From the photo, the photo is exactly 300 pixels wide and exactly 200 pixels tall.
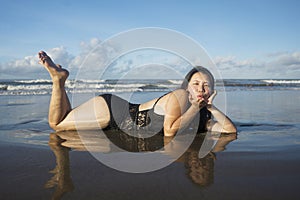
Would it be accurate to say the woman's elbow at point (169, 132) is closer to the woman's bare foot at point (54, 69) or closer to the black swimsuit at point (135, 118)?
the black swimsuit at point (135, 118)

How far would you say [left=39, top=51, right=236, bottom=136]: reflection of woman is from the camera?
3.51 metres

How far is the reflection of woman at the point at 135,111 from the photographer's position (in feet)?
11.5

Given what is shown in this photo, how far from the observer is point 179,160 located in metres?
2.55

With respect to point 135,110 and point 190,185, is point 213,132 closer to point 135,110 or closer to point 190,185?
point 135,110

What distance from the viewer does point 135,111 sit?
3893mm

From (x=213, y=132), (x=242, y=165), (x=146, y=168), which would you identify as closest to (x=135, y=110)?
(x=213, y=132)

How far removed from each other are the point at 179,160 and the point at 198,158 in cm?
23

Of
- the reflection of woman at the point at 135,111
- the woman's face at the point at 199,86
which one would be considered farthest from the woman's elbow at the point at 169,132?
the woman's face at the point at 199,86

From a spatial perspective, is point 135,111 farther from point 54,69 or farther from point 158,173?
point 158,173

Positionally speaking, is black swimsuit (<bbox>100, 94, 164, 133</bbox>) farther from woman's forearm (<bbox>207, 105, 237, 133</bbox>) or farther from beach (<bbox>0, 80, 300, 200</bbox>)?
woman's forearm (<bbox>207, 105, 237, 133</bbox>)

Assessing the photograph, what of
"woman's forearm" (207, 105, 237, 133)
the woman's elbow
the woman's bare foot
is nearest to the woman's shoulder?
the woman's elbow

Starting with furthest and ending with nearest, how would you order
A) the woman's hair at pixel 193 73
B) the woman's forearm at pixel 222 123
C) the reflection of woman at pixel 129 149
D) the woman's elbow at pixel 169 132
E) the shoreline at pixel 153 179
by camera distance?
the woman's forearm at pixel 222 123 → the woman's hair at pixel 193 73 → the woman's elbow at pixel 169 132 → the reflection of woman at pixel 129 149 → the shoreline at pixel 153 179

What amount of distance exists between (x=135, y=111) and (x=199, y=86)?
1028 millimetres

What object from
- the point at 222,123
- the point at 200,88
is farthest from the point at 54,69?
the point at 222,123
